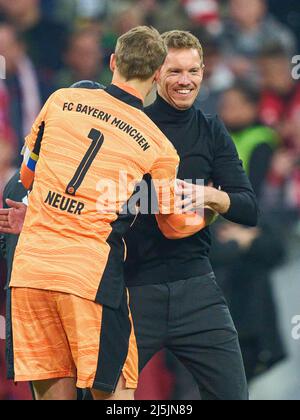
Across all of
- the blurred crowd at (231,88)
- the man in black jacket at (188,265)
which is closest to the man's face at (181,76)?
the man in black jacket at (188,265)

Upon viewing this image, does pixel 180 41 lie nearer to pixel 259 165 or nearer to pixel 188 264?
pixel 188 264

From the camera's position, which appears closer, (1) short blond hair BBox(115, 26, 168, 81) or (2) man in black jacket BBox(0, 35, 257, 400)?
(1) short blond hair BBox(115, 26, 168, 81)

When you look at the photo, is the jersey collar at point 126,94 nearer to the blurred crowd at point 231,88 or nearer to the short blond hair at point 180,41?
the short blond hair at point 180,41

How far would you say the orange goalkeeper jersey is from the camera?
3.34m

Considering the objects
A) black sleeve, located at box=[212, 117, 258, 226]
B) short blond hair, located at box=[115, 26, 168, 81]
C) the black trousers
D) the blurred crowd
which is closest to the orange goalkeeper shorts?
the black trousers

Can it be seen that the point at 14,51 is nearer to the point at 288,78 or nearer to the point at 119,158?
the point at 288,78

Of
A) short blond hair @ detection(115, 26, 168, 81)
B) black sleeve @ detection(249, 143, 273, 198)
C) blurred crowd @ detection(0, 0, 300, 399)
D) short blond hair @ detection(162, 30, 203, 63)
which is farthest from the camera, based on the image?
black sleeve @ detection(249, 143, 273, 198)

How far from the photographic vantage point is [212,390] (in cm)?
384

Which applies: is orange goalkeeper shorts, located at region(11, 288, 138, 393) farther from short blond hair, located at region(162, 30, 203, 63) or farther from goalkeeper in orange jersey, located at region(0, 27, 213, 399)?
short blond hair, located at region(162, 30, 203, 63)

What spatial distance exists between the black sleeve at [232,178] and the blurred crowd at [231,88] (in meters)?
1.79

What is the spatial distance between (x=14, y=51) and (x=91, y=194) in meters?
3.03

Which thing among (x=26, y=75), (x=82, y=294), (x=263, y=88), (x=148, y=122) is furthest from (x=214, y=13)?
(x=82, y=294)

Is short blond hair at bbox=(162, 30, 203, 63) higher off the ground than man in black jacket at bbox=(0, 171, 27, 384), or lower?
higher

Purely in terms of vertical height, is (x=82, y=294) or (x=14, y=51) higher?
(x=14, y=51)
